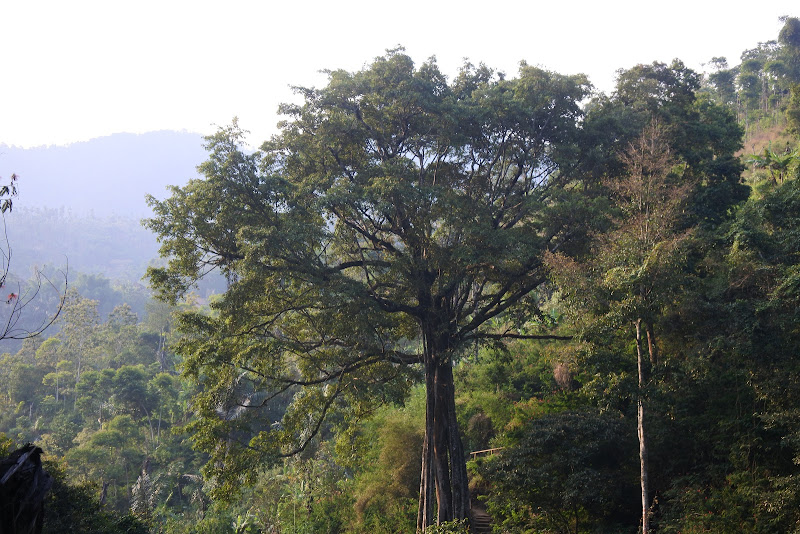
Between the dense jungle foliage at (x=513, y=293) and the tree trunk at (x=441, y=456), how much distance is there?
69 mm

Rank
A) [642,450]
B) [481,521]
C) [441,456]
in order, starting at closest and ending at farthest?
[642,450] → [441,456] → [481,521]

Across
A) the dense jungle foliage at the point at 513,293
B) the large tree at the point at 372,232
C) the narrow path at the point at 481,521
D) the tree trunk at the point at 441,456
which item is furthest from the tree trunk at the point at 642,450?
the narrow path at the point at 481,521

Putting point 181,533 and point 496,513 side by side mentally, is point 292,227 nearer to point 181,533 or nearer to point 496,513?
point 496,513

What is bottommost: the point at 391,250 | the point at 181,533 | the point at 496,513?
the point at 181,533

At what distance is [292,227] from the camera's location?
34.6 ft

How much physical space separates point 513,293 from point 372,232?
3583 millimetres

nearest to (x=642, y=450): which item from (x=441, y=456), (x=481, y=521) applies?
(x=441, y=456)

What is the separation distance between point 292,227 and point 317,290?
144 centimetres

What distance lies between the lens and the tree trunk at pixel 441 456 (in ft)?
40.8

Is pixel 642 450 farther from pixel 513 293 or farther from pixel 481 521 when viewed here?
pixel 481 521

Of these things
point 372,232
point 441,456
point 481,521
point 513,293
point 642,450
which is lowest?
point 481,521

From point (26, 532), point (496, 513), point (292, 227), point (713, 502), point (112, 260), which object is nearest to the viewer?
point (26, 532)

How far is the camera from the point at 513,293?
1339cm

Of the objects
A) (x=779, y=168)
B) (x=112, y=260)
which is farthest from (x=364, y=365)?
(x=112, y=260)
